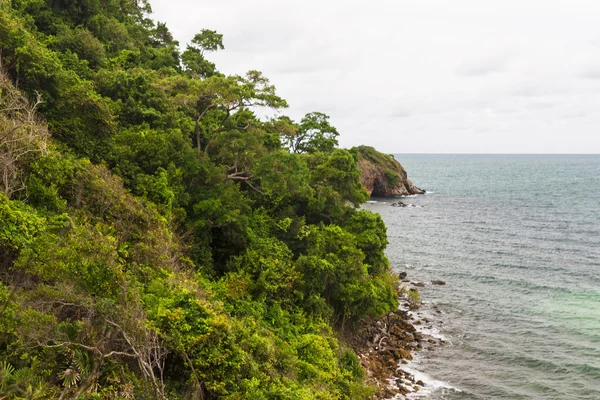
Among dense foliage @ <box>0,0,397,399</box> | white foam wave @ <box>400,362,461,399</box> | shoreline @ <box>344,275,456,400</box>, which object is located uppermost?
dense foliage @ <box>0,0,397,399</box>

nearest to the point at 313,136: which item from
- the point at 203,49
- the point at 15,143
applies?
the point at 203,49

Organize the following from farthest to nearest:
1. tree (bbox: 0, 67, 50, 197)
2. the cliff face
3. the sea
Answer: the cliff face, the sea, tree (bbox: 0, 67, 50, 197)

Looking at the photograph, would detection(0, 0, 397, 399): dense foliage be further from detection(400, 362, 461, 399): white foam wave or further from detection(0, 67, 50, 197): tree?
detection(400, 362, 461, 399): white foam wave

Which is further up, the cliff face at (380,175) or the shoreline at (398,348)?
the cliff face at (380,175)

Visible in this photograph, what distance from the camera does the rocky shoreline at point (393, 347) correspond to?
2456cm

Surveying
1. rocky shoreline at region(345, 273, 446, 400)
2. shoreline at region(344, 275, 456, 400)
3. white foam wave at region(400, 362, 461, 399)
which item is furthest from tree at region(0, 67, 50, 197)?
white foam wave at region(400, 362, 461, 399)

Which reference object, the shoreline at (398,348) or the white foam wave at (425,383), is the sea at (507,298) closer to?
the white foam wave at (425,383)

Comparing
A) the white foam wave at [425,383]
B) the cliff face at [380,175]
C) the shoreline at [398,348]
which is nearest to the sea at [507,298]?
the white foam wave at [425,383]

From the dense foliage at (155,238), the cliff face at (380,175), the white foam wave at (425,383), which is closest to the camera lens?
the dense foliage at (155,238)

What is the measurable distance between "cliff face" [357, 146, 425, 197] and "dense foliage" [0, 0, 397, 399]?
6323cm

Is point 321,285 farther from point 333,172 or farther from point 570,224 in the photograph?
point 570,224

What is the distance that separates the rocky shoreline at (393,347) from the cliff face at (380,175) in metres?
64.0

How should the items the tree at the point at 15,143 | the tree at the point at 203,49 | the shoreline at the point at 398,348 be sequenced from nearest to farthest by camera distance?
the tree at the point at 15,143 < the shoreline at the point at 398,348 < the tree at the point at 203,49

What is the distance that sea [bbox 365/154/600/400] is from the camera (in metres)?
25.4
